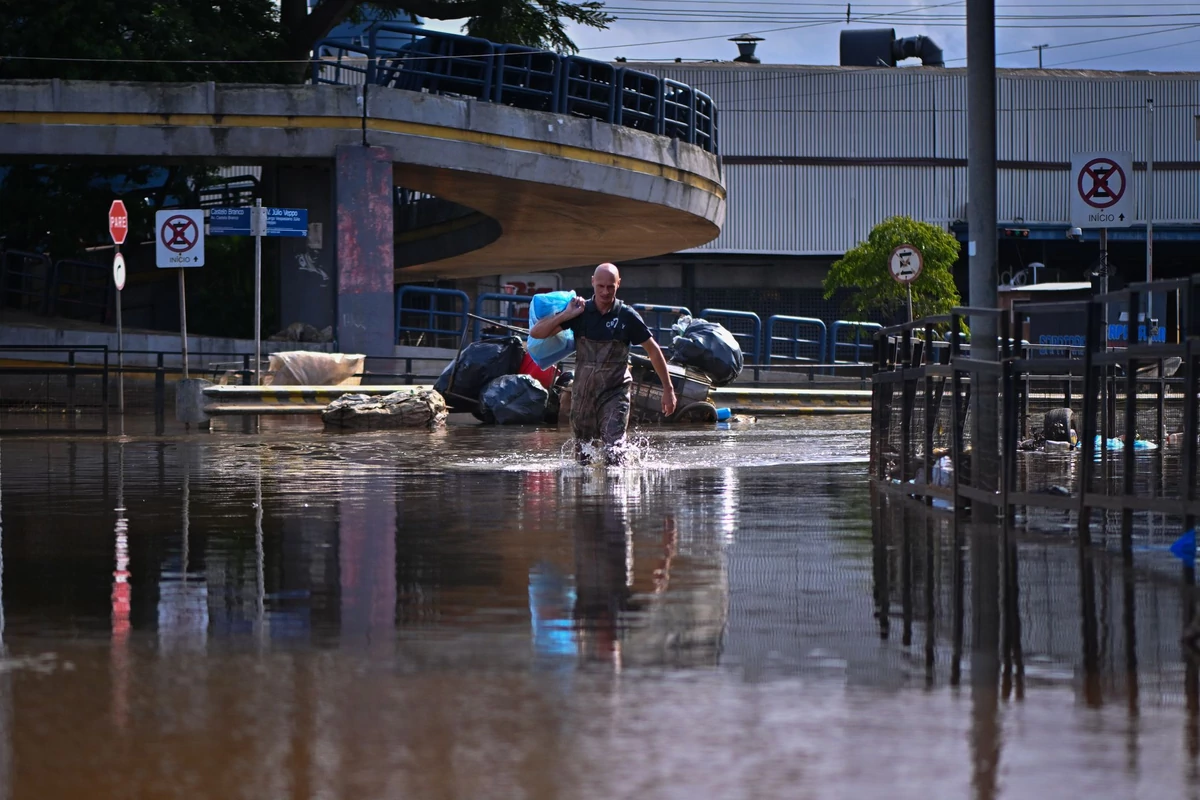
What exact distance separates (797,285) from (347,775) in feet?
197

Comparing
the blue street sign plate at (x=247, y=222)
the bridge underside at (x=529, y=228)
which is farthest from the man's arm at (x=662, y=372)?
the bridge underside at (x=529, y=228)

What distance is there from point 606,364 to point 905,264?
14262 mm

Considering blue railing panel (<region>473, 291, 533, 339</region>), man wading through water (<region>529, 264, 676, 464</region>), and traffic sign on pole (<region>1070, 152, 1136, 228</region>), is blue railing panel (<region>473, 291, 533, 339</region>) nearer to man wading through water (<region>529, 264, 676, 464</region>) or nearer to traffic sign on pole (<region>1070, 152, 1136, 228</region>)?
traffic sign on pole (<region>1070, 152, 1136, 228</region>)

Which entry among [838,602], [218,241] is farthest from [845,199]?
[838,602]

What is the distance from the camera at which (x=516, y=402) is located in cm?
2295

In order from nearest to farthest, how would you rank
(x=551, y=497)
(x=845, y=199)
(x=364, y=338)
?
(x=551, y=497) → (x=364, y=338) → (x=845, y=199)

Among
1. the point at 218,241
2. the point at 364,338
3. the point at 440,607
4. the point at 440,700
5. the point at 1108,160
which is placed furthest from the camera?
the point at 218,241

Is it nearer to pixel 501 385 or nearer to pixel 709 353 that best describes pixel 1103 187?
pixel 709 353

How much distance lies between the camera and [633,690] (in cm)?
494

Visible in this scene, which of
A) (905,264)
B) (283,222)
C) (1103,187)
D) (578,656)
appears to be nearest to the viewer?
(578,656)

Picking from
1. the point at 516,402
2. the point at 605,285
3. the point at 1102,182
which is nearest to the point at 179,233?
the point at 516,402

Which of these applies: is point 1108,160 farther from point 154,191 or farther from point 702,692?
point 154,191

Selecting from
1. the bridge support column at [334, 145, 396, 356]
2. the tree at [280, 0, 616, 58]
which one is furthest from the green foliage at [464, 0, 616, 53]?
the bridge support column at [334, 145, 396, 356]

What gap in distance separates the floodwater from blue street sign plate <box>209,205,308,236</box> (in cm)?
1247
